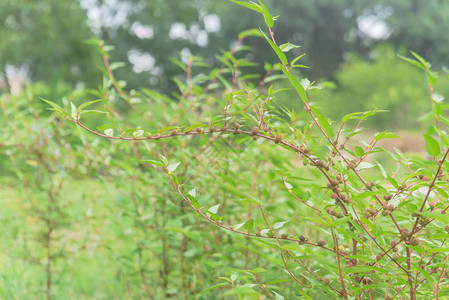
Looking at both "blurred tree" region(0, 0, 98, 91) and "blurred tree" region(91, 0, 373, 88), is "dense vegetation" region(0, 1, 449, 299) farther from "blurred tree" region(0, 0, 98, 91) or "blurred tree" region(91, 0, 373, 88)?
"blurred tree" region(91, 0, 373, 88)

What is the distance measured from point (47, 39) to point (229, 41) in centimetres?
1238

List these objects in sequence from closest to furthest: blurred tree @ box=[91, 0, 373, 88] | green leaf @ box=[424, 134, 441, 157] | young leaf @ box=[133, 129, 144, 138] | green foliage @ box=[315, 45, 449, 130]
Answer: green leaf @ box=[424, 134, 441, 157] → young leaf @ box=[133, 129, 144, 138] → green foliage @ box=[315, 45, 449, 130] → blurred tree @ box=[91, 0, 373, 88]

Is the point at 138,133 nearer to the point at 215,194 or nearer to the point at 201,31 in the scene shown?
the point at 215,194

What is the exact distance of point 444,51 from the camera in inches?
929

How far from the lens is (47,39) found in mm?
12484

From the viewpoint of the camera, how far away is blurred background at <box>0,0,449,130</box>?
41.2 feet

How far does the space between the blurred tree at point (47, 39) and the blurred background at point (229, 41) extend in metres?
0.03

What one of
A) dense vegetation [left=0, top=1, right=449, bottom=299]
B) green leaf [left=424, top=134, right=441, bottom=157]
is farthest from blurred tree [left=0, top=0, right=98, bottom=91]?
green leaf [left=424, top=134, right=441, bottom=157]

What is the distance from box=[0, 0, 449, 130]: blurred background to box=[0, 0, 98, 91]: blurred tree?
0.03 metres

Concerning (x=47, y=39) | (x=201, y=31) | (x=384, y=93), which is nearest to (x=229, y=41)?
(x=201, y=31)

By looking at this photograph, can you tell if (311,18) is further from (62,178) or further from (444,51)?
(62,178)

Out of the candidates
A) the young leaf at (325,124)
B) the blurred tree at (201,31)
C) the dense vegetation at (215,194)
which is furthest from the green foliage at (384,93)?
the young leaf at (325,124)

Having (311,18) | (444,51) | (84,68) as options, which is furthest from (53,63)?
(444,51)

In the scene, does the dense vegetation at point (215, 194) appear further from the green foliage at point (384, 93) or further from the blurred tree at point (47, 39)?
the green foliage at point (384, 93)
